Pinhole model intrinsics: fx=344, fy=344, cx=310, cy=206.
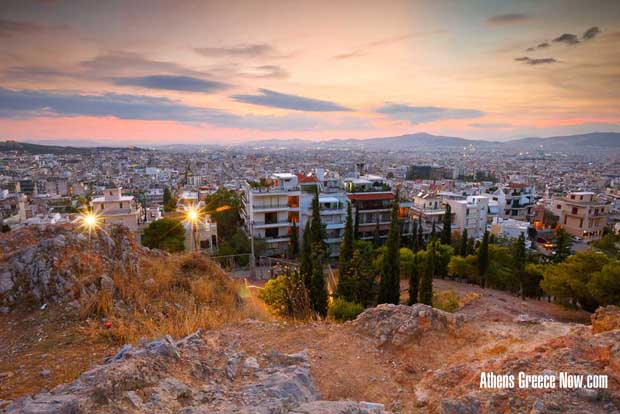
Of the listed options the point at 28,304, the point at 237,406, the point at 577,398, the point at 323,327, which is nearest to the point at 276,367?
the point at 237,406

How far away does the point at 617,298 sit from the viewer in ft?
38.5

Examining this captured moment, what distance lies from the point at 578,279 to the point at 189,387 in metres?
15.2

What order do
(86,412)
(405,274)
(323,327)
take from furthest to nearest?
(405,274) < (323,327) < (86,412)

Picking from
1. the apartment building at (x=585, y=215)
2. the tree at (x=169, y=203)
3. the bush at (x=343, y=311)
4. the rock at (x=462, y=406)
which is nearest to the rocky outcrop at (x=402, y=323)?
the rock at (x=462, y=406)

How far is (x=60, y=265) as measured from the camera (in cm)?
665

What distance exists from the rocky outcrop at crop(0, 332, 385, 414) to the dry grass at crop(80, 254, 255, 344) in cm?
107

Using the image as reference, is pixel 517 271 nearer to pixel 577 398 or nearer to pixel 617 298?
pixel 617 298

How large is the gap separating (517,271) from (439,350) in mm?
16014

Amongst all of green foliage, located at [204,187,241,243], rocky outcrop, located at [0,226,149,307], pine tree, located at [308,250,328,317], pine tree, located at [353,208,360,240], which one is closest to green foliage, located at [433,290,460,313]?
pine tree, located at [308,250,328,317]

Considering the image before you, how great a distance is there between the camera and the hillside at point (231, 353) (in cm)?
320

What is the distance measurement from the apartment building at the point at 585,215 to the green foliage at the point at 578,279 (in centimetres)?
3036

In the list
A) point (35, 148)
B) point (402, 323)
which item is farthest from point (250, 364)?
point (35, 148)

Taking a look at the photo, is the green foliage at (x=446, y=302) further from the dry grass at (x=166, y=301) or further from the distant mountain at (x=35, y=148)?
the distant mountain at (x=35, y=148)

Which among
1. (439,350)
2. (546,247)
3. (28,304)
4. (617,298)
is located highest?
(28,304)
